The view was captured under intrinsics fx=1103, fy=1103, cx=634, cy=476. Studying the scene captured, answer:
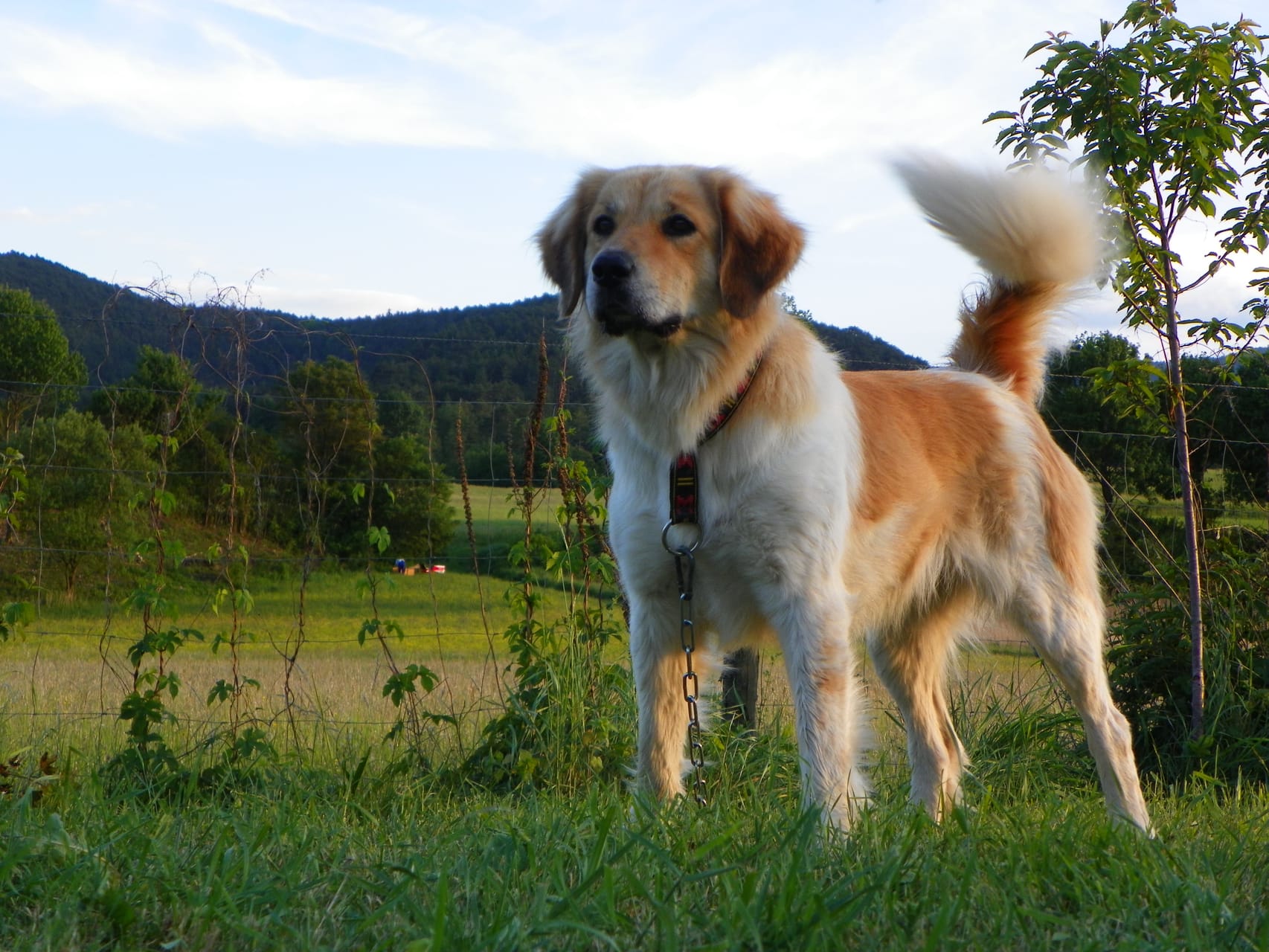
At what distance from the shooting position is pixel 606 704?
418 cm

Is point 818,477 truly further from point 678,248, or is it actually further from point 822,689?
point 678,248

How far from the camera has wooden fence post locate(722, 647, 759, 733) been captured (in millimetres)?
4730

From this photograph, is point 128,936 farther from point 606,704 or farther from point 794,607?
point 606,704

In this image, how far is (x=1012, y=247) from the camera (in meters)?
4.20

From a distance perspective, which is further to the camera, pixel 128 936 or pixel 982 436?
pixel 982 436

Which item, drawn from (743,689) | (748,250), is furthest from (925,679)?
(748,250)

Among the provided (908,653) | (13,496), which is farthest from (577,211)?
(13,496)

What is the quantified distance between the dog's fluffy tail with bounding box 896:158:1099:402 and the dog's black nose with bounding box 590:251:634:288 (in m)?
1.46

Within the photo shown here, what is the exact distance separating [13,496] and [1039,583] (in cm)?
406

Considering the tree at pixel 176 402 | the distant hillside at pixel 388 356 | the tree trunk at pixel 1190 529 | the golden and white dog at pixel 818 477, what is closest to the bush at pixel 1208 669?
the tree trunk at pixel 1190 529

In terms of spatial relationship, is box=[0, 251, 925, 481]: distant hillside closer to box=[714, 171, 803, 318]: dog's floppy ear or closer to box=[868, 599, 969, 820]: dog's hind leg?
box=[714, 171, 803, 318]: dog's floppy ear

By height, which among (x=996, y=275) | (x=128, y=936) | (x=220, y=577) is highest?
(x=996, y=275)

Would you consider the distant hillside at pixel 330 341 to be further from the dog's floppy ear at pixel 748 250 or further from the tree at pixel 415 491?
the dog's floppy ear at pixel 748 250

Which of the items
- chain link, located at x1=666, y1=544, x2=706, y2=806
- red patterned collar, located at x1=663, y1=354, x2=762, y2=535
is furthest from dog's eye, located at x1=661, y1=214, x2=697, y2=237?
chain link, located at x1=666, y1=544, x2=706, y2=806
